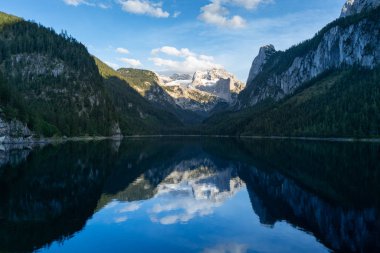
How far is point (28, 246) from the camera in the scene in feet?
97.1

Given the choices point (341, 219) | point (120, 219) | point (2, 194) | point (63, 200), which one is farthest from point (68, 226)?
point (341, 219)

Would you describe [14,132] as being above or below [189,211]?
above

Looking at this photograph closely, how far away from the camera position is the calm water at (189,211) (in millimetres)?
31328

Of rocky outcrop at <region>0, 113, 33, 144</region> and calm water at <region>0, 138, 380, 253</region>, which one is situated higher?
rocky outcrop at <region>0, 113, 33, 144</region>

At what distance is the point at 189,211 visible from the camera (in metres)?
45.9

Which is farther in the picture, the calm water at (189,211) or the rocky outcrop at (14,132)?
the rocky outcrop at (14,132)

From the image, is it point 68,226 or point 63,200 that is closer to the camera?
point 68,226

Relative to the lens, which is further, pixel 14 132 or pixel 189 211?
pixel 14 132

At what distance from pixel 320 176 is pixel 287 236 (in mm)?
39236

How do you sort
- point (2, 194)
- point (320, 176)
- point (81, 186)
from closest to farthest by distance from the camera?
point (2, 194)
point (81, 186)
point (320, 176)

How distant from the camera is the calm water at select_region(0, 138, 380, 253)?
31328mm

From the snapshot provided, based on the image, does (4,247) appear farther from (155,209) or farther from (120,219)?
(155,209)

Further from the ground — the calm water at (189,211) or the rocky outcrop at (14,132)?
the rocky outcrop at (14,132)

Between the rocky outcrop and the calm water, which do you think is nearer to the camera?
the calm water
